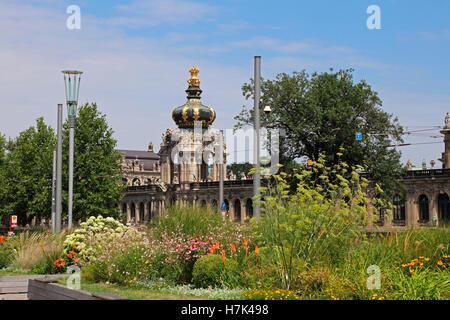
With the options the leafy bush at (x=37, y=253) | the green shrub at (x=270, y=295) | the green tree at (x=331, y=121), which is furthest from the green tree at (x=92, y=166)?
the green shrub at (x=270, y=295)

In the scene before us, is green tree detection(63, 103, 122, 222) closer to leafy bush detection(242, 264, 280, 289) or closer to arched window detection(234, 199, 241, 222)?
arched window detection(234, 199, 241, 222)

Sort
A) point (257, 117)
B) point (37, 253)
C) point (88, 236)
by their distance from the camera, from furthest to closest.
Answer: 1. point (37, 253)
2. point (88, 236)
3. point (257, 117)

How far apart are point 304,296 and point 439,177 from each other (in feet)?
Result: 173

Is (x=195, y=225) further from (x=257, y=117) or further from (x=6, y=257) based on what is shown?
(x=6, y=257)

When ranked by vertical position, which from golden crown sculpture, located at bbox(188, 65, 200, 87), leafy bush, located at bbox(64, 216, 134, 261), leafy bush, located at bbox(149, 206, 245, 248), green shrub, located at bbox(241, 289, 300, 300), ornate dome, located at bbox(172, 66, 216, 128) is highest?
golden crown sculpture, located at bbox(188, 65, 200, 87)

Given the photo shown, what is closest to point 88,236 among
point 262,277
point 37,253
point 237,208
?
point 37,253

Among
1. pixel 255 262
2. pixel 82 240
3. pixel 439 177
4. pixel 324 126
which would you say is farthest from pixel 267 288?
pixel 439 177

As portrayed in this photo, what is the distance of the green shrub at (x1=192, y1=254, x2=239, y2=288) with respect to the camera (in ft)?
54.6

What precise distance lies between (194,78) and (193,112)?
183 inches

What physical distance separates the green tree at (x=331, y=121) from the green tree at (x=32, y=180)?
24.0m

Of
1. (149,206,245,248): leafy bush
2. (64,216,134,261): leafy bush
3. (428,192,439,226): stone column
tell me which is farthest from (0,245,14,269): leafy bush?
(428,192,439,226): stone column

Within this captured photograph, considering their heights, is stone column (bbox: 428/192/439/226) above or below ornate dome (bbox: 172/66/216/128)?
below

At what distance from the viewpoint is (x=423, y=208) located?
216ft

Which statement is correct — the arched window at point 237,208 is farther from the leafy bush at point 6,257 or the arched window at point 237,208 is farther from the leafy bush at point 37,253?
the leafy bush at point 6,257
